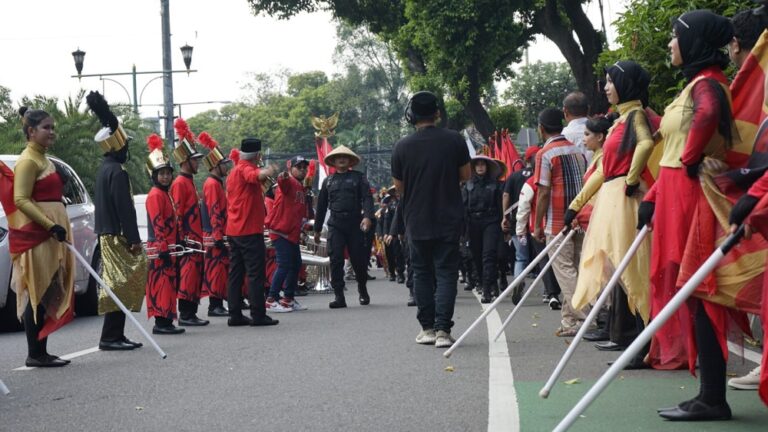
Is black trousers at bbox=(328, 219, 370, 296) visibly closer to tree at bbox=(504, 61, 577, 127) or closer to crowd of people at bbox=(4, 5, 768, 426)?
crowd of people at bbox=(4, 5, 768, 426)

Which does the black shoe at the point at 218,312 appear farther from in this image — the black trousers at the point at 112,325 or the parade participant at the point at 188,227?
the black trousers at the point at 112,325

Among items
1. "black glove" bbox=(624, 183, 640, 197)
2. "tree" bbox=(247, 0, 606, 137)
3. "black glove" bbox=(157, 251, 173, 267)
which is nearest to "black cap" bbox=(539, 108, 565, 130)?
"black glove" bbox=(624, 183, 640, 197)

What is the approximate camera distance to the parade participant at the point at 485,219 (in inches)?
583

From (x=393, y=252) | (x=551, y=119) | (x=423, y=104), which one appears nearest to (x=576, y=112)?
(x=551, y=119)

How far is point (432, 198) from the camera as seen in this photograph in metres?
9.74

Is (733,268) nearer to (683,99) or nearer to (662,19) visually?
(683,99)

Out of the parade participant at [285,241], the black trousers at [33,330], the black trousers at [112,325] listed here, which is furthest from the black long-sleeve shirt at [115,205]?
the parade participant at [285,241]

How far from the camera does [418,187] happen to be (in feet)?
32.0

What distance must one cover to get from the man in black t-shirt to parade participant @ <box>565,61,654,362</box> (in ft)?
5.21

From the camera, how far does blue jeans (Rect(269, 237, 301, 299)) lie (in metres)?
14.7

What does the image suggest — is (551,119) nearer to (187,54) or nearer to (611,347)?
(611,347)

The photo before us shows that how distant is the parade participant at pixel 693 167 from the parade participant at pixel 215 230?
797cm

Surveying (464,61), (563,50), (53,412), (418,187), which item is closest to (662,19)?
(418,187)

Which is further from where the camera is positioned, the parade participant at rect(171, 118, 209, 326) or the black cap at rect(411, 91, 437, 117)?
the parade participant at rect(171, 118, 209, 326)
